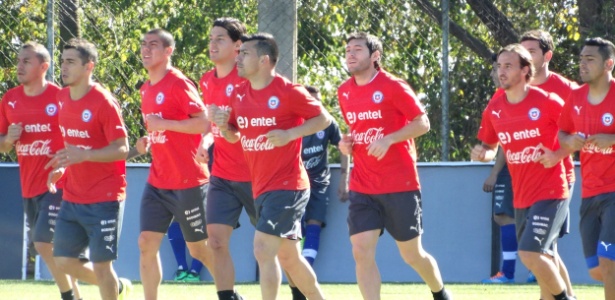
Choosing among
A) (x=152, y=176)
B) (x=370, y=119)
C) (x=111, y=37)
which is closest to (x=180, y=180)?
(x=152, y=176)

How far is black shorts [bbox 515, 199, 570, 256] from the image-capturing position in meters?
7.75

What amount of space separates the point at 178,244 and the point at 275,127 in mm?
4591

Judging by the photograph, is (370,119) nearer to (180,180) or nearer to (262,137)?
(262,137)

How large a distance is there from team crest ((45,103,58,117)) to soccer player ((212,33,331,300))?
1664mm

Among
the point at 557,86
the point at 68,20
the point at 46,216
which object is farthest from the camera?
the point at 68,20

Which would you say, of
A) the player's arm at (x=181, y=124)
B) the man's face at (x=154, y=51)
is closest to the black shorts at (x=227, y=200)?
the player's arm at (x=181, y=124)

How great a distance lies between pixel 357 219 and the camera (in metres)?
8.03

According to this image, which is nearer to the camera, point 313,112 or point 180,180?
point 313,112

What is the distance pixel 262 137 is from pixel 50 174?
62.4 inches

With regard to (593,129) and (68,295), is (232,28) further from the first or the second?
(593,129)

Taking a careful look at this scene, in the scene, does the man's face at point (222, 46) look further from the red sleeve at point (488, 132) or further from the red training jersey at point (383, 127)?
the red sleeve at point (488, 132)

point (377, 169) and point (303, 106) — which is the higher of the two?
point (303, 106)

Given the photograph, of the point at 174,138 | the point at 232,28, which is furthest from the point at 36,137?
the point at 232,28

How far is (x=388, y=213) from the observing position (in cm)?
808
